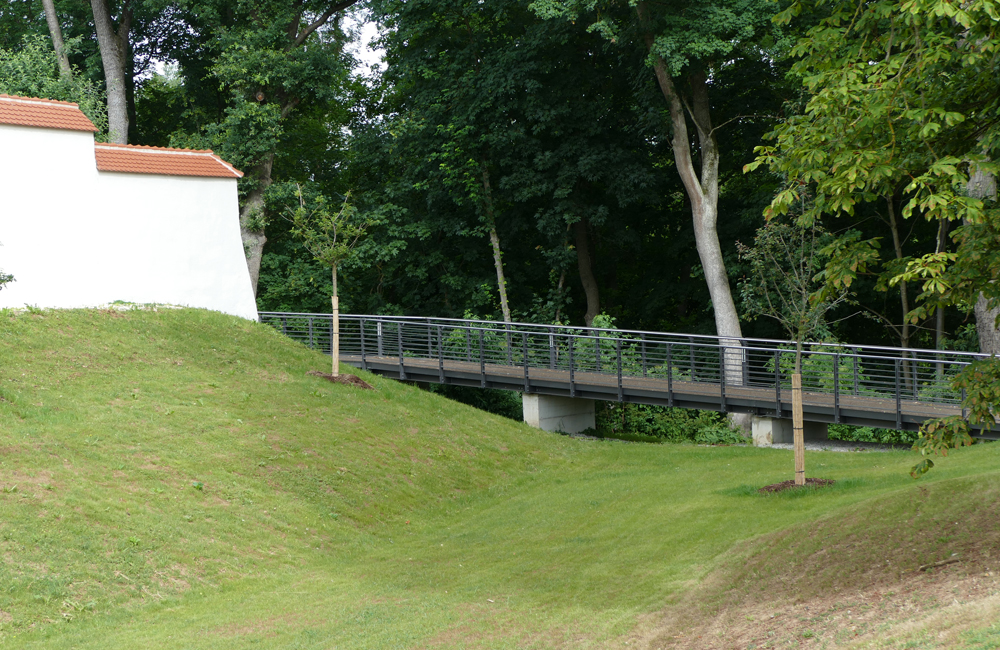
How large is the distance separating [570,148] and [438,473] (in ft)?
43.5

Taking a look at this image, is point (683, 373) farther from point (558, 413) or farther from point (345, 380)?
point (345, 380)

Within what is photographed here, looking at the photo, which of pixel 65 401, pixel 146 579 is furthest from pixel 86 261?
pixel 146 579

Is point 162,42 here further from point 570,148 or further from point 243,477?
point 243,477

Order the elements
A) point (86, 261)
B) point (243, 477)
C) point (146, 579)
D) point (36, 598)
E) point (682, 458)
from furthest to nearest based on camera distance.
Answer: point (86, 261) < point (682, 458) < point (243, 477) < point (146, 579) < point (36, 598)

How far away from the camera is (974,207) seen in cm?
623

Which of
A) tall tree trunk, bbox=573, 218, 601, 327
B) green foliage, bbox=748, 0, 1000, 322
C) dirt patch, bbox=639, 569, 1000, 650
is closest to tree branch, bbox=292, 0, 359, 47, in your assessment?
tall tree trunk, bbox=573, 218, 601, 327

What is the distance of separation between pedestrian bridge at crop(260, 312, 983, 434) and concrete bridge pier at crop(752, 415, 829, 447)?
23 centimetres

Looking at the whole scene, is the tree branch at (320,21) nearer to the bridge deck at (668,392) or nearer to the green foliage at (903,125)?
the bridge deck at (668,392)

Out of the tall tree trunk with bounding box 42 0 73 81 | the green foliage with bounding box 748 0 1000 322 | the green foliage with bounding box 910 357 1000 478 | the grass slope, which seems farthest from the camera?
the tall tree trunk with bounding box 42 0 73 81

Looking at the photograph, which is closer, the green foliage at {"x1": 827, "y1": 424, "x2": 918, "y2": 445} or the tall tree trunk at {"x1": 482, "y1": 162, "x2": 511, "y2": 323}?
the green foliage at {"x1": 827, "y1": 424, "x2": 918, "y2": 445}

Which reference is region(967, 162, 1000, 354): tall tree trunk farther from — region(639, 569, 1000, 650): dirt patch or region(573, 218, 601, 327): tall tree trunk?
region(573, 218, 601, 327): tall tree trunk

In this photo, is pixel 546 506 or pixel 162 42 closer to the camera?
pixel 546 506

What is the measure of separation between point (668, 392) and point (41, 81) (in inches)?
716

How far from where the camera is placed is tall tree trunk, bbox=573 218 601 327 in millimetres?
28219
